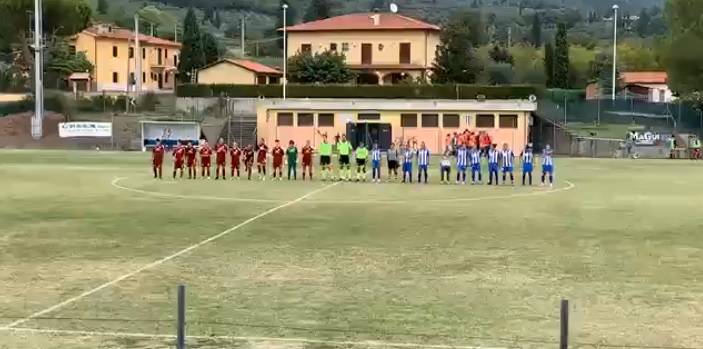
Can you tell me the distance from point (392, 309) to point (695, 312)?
3922 mm

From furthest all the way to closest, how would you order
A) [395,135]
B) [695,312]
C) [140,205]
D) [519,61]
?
[519,61] → [395,135] → [140,205] → [695,312]

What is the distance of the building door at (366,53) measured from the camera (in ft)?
291

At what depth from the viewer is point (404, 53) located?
88500 millimetres

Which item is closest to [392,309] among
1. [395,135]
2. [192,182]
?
[192,182]

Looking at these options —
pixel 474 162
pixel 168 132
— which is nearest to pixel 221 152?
pixel 474 162

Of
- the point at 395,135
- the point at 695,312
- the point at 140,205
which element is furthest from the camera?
the point at 395,135

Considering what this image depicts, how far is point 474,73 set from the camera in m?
85.4

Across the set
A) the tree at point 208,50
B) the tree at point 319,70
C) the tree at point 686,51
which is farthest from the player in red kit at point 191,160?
the tree at point 208,50

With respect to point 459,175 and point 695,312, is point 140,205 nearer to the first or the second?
point 459,175

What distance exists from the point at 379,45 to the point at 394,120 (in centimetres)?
2771

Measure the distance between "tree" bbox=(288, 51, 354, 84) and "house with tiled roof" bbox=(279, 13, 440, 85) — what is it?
552 cm

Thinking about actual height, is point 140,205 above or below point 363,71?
below

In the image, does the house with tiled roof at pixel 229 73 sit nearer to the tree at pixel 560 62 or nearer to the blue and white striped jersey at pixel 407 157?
the tree at pixel 560 62

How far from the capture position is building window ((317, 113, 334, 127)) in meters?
62.1
